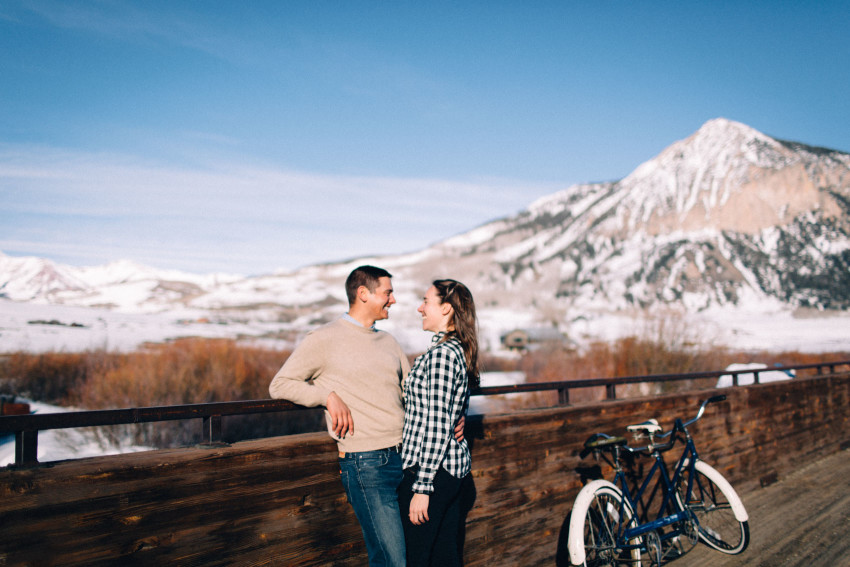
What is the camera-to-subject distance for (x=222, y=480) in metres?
3.07

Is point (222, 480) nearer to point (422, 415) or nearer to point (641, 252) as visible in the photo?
point (422, 415)

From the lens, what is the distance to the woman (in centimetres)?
303

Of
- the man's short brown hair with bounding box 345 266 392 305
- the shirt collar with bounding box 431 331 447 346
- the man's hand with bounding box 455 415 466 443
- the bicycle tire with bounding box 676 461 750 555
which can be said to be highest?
the man's short brown hair with bounding box 345 266 392 305

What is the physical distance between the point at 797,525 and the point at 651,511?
5.22ft

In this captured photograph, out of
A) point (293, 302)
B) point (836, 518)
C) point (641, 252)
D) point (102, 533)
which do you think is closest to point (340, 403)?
point (102, 533)

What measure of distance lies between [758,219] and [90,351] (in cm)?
15602

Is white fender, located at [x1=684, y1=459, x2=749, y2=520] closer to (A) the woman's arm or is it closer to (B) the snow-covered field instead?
(A) the woman's arm

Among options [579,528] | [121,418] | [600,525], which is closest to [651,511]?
[600,525]

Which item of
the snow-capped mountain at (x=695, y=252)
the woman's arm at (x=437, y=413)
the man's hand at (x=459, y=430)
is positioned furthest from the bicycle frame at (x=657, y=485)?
the snow-capped mountain at (x=695, y=252)

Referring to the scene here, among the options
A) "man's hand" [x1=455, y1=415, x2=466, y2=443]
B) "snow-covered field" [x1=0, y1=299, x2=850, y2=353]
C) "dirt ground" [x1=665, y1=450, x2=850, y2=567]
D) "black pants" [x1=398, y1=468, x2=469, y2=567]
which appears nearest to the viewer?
"black pants" [x1=398, y1=468, x2=469, y2=567]

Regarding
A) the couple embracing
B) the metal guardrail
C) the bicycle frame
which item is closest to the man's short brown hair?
the couple embracing

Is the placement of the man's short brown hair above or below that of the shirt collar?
above

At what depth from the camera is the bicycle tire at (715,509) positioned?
5.52m

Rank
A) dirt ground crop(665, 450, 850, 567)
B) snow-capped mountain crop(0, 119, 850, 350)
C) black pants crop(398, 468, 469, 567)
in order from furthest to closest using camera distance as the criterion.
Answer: snow-capped mountain crop(0, 119, 850, 350), dirt ground crop(665, 450, 850, 567), black pants crop(398, 468, 469, 567)
